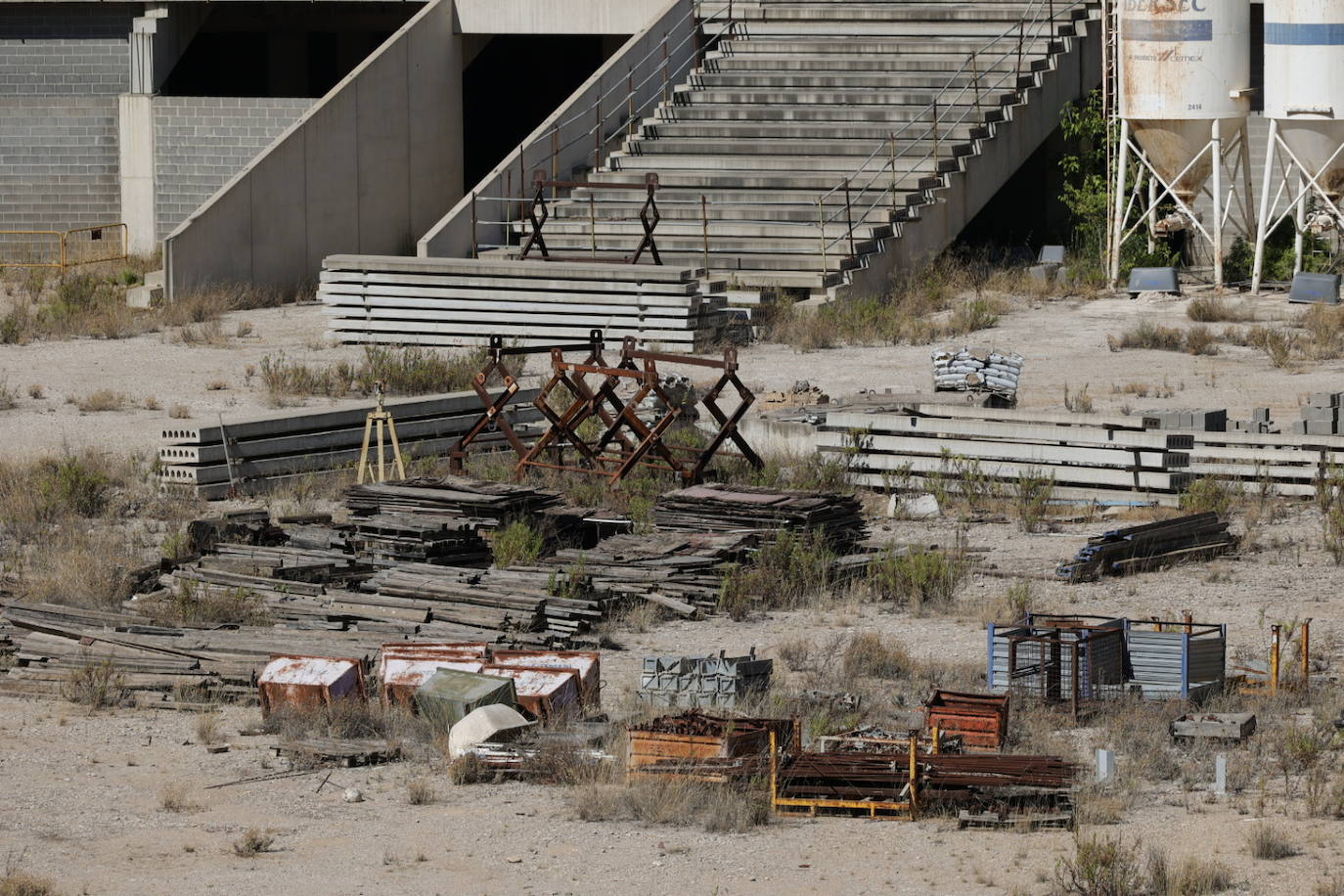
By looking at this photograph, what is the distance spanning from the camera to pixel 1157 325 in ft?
86.4

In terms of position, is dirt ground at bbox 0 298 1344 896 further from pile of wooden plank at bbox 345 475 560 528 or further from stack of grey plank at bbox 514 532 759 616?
pile of wooden plank at bbox 345 475 560 528

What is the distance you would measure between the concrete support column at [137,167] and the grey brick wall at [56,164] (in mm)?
337

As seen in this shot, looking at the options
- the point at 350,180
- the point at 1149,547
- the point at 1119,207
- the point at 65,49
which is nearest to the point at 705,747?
the point at 1149,547

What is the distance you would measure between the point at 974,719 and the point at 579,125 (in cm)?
2170

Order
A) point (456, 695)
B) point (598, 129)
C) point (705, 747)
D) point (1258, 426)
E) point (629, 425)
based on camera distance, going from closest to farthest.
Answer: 1. point (705, 747)
2. point (456, 695)
3. point (629, 425)
4. point (1258, 426)
5. point (598, 129)

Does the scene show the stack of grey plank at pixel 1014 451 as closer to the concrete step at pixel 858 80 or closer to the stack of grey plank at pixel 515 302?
the stack of grey plank at pixel 515 302

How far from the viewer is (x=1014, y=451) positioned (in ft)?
59.8

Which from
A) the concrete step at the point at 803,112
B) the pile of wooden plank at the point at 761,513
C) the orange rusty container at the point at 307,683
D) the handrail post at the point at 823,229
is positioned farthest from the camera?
the concrete step at the point at 803,112

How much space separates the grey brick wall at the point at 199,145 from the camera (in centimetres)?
3328

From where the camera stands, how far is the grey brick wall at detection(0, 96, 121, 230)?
113 ft

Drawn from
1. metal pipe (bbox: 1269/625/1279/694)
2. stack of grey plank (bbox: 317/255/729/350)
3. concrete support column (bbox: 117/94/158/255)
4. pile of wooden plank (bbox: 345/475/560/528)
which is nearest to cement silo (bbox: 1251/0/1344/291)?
stack of grey plank (bbox: 317/255/729/350)

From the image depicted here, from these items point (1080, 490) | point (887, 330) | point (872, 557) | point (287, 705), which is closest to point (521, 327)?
point (887, 330)

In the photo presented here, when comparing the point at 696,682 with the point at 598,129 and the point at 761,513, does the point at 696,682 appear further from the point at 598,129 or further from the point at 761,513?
the point at 598,129

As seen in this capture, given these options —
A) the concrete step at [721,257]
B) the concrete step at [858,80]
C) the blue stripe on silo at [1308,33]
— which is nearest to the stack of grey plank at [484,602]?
the concrete step at [721,257]
